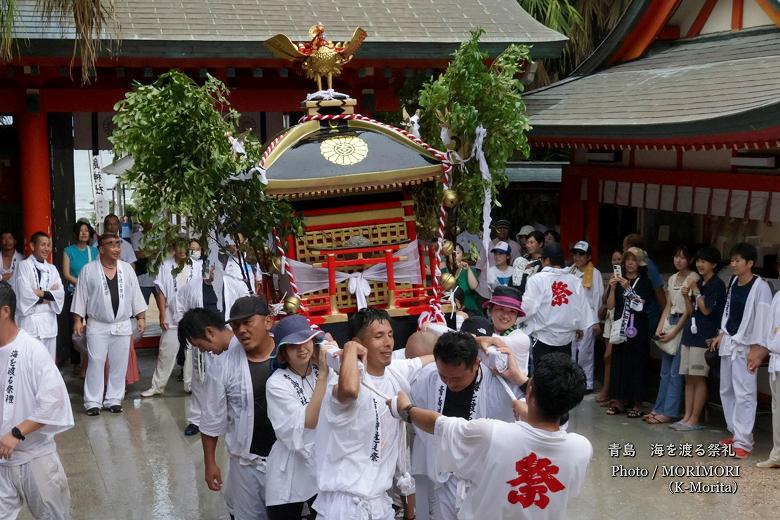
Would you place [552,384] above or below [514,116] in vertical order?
below

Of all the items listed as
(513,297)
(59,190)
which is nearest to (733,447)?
(513,297)

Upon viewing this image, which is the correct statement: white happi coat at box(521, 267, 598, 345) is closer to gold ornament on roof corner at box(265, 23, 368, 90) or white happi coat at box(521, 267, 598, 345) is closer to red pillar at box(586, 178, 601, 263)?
red pillar at box(586, 178, 601, 263)

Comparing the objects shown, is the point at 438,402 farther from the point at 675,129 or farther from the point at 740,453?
the point at 675,129

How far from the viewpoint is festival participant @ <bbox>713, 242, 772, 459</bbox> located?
799 centimetres

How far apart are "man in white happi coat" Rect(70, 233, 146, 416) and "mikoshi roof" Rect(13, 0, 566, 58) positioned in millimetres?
2096

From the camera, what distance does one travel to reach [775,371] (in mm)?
7703

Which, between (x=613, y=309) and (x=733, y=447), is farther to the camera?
(x=613, y=309)

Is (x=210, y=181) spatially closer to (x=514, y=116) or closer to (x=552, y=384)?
(x=514, y=116)

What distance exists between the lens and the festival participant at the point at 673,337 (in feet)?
29.5

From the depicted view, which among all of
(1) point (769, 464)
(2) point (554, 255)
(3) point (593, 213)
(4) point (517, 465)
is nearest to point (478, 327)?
(4) point (517, 465)

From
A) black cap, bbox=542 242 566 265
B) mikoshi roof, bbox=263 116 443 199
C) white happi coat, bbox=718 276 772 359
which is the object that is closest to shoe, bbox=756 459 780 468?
white happi coat, bbox=718 276 772 359

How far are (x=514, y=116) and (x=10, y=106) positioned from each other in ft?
21.3

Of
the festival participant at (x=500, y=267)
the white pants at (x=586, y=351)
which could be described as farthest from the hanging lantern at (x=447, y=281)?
the festival participant at (x=500, y=267)

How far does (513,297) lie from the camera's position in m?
5.88
